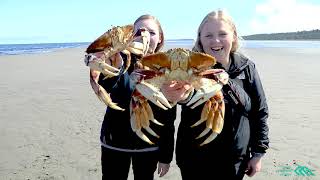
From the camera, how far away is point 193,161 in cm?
385

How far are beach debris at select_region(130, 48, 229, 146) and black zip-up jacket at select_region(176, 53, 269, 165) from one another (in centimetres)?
26

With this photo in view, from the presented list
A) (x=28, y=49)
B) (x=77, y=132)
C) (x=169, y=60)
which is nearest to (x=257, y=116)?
(x=169, y=60)

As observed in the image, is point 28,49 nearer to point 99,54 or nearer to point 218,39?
point 99,54

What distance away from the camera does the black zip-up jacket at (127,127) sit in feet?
13.5

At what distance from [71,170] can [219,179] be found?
367 centimetres

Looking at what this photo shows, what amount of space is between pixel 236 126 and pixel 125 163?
1.31 metres

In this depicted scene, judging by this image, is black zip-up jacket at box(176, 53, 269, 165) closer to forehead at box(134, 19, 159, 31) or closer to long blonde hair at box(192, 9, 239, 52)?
long blonde hair at box(192, 9, 239, 52)

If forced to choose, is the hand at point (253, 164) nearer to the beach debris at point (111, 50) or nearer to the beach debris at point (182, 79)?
the beach debris at point (182, 79)

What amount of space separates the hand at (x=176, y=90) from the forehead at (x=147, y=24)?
92 cm

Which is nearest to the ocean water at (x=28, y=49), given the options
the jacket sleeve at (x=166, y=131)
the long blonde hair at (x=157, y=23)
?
the long blonde hair at (x=157, y=23)

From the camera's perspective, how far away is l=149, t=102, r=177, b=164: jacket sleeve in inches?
162

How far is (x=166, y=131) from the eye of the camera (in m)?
4.23

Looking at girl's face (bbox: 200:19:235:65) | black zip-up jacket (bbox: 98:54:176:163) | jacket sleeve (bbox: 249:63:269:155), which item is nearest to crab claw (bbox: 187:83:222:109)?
girl's face (bbox: 200:19:235:65)

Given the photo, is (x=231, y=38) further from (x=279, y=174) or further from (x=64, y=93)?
(x=64, y=93)
